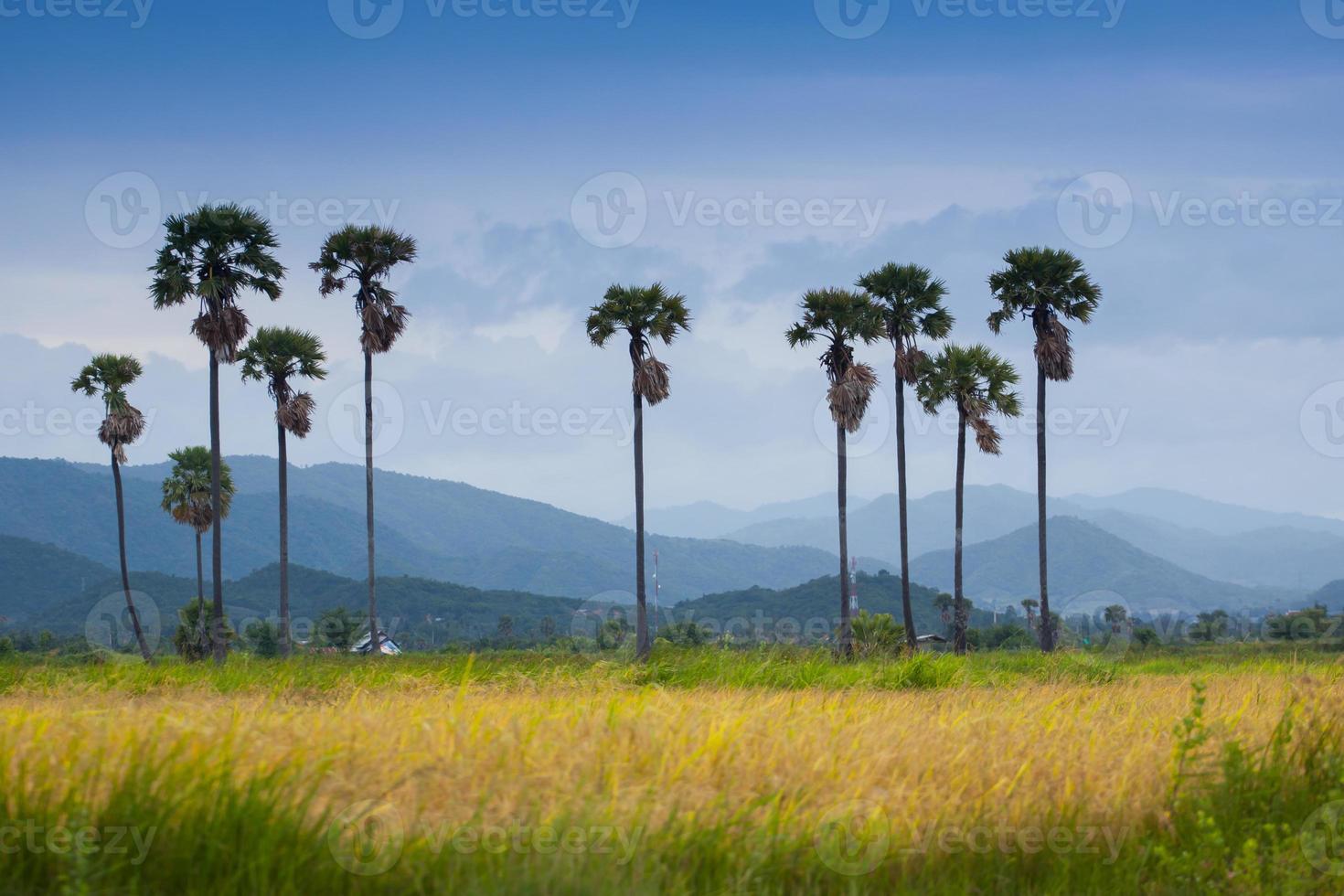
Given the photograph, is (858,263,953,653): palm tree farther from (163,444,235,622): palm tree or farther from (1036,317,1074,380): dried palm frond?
(163,444,235,622): palm tree

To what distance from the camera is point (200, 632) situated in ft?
164

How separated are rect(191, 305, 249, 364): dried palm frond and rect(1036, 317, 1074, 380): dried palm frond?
35.1 metres

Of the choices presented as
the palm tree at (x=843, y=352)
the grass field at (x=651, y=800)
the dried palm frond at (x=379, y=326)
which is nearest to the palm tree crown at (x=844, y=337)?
the palm tree at (x=843, y=352)

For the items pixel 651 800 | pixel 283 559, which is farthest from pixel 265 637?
pixel 651 800

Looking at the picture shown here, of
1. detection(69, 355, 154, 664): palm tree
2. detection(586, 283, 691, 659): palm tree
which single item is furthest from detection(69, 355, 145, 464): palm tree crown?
detection(586, 283, 691, 659): palm tree

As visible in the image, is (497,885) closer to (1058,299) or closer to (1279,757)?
(1279,757)

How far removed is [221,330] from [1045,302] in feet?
118

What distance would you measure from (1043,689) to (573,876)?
10956 mm

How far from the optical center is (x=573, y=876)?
237 inches

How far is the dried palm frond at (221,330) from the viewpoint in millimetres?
46219

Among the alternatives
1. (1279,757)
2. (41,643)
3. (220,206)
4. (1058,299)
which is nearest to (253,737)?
(1279,757)

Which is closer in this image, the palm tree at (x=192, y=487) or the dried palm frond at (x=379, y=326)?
the dried palm frond at (x=379, y=326)

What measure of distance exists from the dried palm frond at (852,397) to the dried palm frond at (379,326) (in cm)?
2127

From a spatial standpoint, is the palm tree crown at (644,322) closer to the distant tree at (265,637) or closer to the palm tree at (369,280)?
the palm tree at (369,280)
